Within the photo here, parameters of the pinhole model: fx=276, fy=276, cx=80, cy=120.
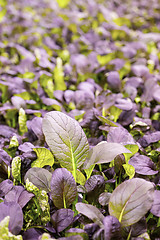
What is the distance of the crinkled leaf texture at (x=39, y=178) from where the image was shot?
2.80 feet

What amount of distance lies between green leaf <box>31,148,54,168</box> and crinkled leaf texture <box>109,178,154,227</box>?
0.84 feet

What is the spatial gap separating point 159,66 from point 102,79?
1.34 feet

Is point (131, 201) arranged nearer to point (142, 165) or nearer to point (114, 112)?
point (142, 165)

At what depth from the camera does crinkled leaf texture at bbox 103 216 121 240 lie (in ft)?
2.26

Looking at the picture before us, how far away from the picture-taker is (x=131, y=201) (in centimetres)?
74

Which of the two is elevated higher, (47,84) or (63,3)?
(63,3)

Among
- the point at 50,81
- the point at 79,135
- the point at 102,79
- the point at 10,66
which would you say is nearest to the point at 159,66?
the point at 102,79

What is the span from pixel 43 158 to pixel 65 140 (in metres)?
0.10

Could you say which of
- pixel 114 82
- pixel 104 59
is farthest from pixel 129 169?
pixel 104 59

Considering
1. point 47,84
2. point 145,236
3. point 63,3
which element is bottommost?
point 145,236

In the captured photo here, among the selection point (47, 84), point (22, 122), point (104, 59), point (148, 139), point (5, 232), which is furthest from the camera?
point (104, 59)

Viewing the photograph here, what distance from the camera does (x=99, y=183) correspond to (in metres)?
0.86

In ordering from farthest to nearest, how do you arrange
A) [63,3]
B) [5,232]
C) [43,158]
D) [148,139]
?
[63,3] → [148,139] → [43,158] → [5,232]

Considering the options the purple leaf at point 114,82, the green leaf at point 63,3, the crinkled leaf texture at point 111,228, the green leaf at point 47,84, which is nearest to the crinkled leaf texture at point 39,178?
the crinkled leaf texture at point 111,228
